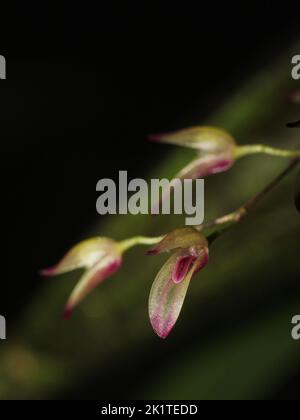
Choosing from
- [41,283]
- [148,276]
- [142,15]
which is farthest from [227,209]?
[142,15]

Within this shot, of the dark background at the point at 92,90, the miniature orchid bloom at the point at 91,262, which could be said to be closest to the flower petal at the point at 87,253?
the miniature orchid bloom at the point at 91,262

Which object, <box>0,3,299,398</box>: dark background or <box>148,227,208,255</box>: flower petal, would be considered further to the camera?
<box>0,3,299,398</box>: dark background

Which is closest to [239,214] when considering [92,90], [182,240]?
[182,240]

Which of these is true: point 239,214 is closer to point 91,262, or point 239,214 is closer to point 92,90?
point 91,262

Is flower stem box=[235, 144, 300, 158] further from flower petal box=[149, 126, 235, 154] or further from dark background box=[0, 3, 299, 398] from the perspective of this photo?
dark background box=[0, 3, 299, 398]

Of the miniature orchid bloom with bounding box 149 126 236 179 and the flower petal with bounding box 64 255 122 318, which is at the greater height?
the miniature orchid bloom with bounding box 149 126 236 179

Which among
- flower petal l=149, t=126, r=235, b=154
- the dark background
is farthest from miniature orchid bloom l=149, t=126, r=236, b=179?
the dark background

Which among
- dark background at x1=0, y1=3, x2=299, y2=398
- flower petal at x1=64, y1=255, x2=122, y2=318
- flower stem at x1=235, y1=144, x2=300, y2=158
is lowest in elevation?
flower petal at x1=64, y1=255, x2=122, y2=318

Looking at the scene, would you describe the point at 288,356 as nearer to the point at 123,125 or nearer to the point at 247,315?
the point at 247,315
